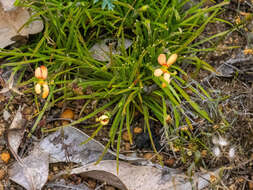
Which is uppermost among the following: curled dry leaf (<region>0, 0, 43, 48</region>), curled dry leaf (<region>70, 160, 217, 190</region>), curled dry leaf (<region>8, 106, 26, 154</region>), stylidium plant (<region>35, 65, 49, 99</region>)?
curled dry leaf (<region>0, 0, 43, 48</region>)

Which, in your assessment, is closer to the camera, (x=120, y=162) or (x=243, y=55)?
(x=120, y=162)

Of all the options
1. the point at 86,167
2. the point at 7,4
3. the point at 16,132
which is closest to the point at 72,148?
the point at 86,167

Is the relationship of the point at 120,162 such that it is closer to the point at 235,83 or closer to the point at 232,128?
the point at 232,128

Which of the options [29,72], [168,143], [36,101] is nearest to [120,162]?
[168,143]

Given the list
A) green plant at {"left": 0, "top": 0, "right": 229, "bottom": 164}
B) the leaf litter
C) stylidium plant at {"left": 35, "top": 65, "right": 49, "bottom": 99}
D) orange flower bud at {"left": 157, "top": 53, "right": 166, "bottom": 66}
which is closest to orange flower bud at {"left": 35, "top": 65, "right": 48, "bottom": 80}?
stylidium plant at {"left": 35, "top": 65, "right": 49, "bottom": 99}

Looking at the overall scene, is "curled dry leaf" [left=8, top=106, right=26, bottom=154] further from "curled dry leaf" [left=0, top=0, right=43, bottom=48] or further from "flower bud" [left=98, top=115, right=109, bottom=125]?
"flower bud" [left=98, top=115, right=109, bottom=125]

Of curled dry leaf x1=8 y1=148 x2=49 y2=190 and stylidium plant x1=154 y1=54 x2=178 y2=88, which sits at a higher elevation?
stylidium plant x1=154 y1=54 x2=178 y2=88
